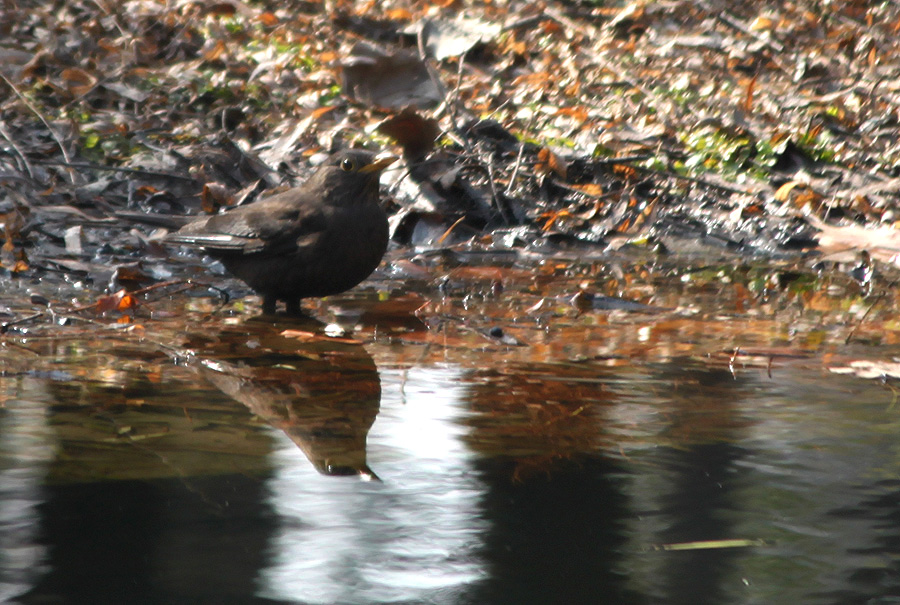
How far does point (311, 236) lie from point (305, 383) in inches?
57.4

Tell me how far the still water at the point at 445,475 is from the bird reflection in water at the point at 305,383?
1 centimetres

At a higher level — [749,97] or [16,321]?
[749,97]

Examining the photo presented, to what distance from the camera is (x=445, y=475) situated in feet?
8.39

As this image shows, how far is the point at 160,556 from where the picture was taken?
6.83ft

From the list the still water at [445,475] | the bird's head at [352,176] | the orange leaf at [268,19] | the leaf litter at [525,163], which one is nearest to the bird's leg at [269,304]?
the leaf litter at [525,163]

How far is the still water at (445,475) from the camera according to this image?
201 cm

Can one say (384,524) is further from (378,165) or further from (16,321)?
(378,165)

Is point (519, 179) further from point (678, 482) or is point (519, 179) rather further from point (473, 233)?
point (678, 482)

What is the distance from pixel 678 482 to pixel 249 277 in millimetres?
2889

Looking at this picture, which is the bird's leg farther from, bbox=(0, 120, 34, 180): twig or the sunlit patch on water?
bbox=(0, 120, 34, 180): twig

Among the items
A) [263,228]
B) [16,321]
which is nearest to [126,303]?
[16,321]

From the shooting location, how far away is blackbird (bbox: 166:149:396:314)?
15.5 ft

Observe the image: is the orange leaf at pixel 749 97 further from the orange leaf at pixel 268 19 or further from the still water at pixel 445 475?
the orange leaf at pixel 268 19

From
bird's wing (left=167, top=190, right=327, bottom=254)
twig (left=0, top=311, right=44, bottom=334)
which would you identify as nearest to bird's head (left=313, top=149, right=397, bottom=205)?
bird's wing (left=167, top=190, right=327, bottom=254)
